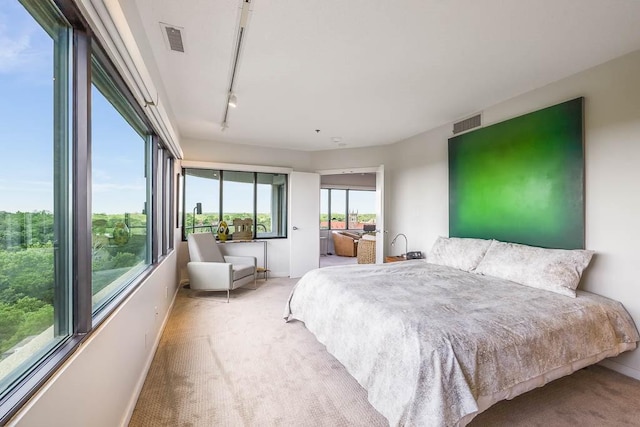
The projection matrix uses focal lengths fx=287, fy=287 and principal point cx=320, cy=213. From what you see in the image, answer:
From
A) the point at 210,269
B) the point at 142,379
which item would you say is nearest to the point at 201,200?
the point at 210,269

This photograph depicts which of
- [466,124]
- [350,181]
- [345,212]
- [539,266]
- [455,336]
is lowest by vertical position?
[455,336]

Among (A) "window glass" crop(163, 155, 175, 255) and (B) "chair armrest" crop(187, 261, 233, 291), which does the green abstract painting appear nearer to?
(B) "chair armrest" crop(187, 261, 233, 291)

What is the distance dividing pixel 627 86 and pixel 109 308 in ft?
13.3

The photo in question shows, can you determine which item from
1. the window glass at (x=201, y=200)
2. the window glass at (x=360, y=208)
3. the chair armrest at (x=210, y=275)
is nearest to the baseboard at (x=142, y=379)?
the chair armrest at (x=210, y=275)

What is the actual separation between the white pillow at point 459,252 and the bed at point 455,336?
470mm

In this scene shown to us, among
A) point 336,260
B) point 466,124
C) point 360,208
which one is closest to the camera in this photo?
point 466,124

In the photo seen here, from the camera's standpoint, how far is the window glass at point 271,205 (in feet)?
18.5

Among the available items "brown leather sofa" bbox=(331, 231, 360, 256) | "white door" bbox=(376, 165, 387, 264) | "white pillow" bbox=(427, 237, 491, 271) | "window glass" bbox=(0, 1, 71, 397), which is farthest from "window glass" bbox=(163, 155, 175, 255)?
"brown leather sofa" bbox=(331, 231, 360, 256)

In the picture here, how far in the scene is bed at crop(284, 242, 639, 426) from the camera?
1.50m

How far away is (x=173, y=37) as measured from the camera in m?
2.14

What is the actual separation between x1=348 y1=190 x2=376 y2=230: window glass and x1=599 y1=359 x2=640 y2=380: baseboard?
7.43m

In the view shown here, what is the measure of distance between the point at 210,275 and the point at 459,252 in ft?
10.8

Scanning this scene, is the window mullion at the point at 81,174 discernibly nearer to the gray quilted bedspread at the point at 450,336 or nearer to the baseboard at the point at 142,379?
the baseboard at the point at 142,379

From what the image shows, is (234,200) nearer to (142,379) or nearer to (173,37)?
(173,37)
